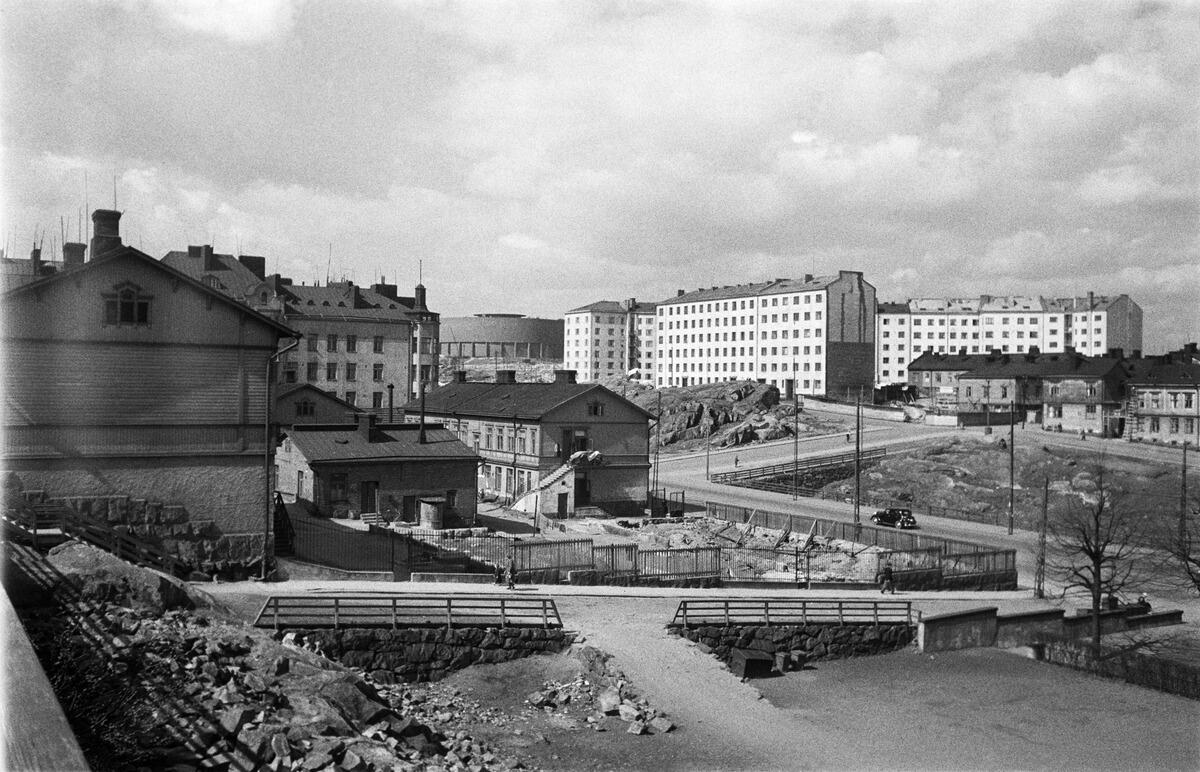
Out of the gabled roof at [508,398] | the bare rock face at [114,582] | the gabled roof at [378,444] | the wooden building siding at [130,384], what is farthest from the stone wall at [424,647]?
the gabled roof at [508,398]

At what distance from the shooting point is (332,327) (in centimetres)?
8025

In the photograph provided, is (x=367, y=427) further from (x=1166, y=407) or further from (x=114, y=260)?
(x=1166, y=407)

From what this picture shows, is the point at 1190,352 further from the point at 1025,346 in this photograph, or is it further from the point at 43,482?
the point at 43,482

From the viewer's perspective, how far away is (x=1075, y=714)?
23.1m

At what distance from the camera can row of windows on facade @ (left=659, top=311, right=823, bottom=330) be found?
424ft

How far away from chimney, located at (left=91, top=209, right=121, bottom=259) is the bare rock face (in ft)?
41.4

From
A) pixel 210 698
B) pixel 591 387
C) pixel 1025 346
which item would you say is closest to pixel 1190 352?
pixel 1025 346

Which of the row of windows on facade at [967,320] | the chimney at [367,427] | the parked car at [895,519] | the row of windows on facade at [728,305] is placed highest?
the row of windows on facade at [728,305]

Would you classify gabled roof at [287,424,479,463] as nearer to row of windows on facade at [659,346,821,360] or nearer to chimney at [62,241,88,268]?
chimney at [62,241,88,268]

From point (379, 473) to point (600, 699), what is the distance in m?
24.2

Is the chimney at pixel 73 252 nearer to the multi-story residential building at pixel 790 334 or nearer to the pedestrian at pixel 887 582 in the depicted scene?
the pedestrian at pixel 887 582

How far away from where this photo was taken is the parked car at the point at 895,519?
54.1m

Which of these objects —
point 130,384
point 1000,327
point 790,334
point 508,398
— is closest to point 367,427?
point 130,384

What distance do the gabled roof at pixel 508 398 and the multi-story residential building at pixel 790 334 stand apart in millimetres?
60909
